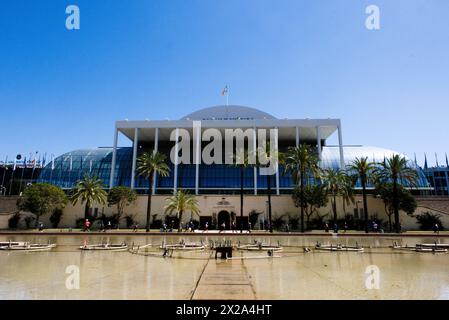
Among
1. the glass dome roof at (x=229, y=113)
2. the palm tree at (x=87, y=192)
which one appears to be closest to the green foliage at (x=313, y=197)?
the glass dome roof at (x=229, y=113)

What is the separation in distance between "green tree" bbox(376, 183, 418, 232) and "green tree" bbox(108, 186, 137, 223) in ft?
145

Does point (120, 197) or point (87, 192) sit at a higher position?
point (87, 192)

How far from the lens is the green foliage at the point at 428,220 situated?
53.9 metres

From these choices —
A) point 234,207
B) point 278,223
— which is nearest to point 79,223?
point 234,207

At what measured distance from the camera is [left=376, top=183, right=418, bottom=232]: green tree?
174 ft

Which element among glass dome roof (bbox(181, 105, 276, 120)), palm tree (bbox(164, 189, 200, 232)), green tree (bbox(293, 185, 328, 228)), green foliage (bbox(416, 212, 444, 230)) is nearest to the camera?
palm tree (bbox(164, 189, 200, 232))

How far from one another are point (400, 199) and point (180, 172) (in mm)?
43880

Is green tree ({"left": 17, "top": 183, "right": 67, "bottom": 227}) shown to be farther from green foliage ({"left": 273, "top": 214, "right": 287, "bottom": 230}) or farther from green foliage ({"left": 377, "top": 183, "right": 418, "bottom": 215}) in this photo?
green foliage ({"left": 377, "top": 183, "right": 418, "bottom": 215})

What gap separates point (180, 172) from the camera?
7231 centimetres

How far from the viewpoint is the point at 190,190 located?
6981 centimetres
